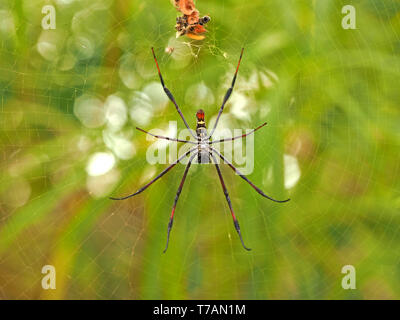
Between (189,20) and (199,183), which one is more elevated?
(189,20)

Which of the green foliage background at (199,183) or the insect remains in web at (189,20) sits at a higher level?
the insect remains in web at (189,20)

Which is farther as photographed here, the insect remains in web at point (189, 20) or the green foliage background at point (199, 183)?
the green foliage background at point (199, 183)

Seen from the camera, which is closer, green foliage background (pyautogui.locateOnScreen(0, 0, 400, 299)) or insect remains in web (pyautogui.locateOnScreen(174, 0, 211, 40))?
insect remains in web (pyautogui.locateOnScreen(174, 0, 211, 40))

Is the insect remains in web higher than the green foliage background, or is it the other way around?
the insect remains in web
